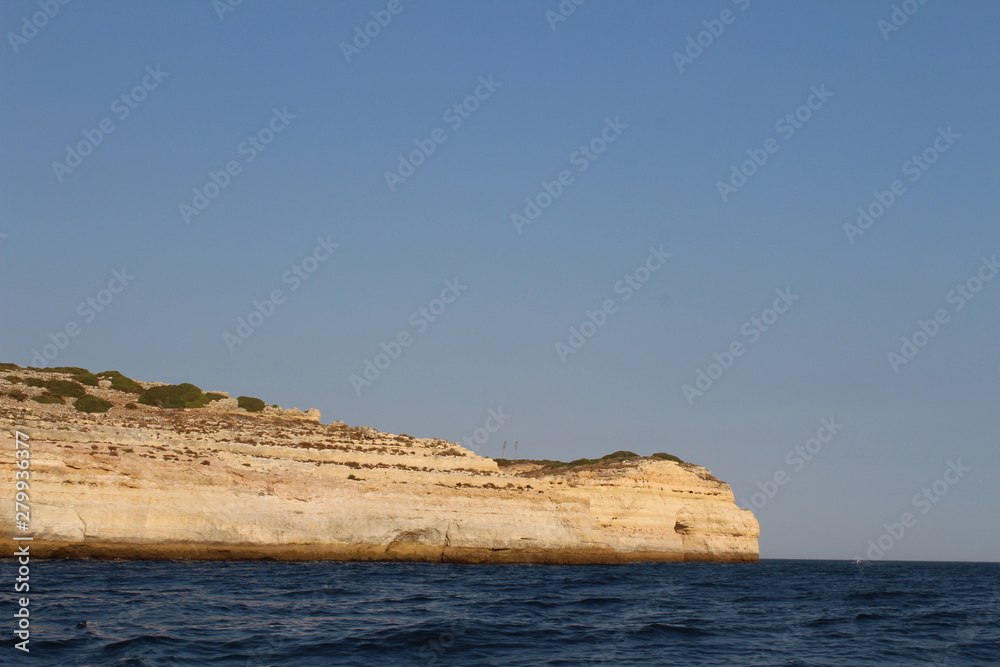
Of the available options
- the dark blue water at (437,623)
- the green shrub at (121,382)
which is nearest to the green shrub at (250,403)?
the green shrub at (121,382)

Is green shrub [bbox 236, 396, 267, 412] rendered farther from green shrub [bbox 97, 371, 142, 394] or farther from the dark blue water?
the dark blue water

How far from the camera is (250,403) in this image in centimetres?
7256

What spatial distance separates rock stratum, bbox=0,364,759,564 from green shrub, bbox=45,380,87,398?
755mm

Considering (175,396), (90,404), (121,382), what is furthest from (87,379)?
(90,404)

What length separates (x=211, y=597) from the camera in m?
25.0

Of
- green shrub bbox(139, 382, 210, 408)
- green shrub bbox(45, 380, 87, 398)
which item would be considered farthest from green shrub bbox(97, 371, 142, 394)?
green shrub bbox(45, 380, 87, 398)

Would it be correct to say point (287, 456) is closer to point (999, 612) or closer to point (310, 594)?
point (310, 594)

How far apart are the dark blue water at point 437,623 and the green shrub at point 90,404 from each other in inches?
865

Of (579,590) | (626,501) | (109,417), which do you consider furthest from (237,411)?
(579,590)

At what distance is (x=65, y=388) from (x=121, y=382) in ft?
38.8

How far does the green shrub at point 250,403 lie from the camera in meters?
71.9

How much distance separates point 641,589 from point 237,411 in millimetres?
43787

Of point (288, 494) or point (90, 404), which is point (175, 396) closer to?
point (90, 404)

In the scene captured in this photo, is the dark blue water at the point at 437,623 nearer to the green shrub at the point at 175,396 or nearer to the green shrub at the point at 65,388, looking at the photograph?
the green shrub at the point at 65,388
